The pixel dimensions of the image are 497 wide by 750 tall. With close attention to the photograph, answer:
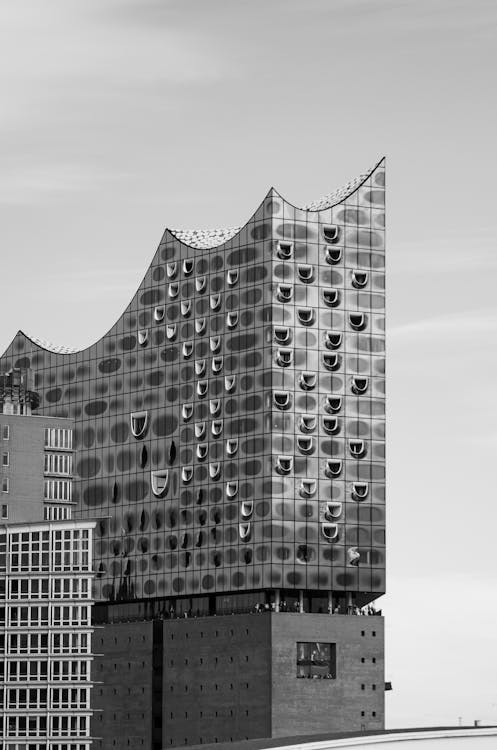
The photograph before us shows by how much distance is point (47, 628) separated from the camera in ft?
577

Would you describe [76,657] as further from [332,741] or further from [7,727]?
[332,741]

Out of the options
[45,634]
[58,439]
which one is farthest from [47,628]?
[58,439]

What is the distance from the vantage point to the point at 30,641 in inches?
6905

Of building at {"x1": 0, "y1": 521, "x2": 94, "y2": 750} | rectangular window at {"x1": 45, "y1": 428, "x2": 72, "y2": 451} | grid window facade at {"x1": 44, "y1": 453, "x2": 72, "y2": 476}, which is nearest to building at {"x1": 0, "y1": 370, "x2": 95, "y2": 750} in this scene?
building at {"x1": 0, "y1": 521, "x2": 94, "y2": 750}

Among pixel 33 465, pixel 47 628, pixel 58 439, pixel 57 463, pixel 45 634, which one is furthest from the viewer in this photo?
pixel 58 439

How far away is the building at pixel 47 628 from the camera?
17288cm

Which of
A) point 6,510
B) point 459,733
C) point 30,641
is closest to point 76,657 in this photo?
point 30,641

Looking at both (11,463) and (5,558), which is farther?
(11,463)

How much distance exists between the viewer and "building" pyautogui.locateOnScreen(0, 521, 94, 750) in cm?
17288

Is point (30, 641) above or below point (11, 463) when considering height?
below

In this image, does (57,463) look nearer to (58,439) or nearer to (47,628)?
(58,439)

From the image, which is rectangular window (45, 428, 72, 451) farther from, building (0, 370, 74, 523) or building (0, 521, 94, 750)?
building (0, 521, 94, 750)

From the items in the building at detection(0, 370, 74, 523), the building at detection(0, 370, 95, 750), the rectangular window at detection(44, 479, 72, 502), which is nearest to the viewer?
the building at detection(0, 370, 95, 750)

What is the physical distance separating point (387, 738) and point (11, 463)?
91.9 meters
